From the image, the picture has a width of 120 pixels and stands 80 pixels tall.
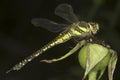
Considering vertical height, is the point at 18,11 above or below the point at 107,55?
below

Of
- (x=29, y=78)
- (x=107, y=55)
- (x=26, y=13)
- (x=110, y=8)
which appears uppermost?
(x=107, y=55)

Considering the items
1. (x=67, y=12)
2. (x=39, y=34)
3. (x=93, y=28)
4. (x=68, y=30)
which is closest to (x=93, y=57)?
(x=93, y=28)

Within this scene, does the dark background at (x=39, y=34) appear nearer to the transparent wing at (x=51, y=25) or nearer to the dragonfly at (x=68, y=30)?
the transparent wing at (x=51, y=25)

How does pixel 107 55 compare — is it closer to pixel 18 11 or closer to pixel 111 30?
pixel 111 30

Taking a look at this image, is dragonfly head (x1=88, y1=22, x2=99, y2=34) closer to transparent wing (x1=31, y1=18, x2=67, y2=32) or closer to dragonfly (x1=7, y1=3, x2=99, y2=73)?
dragonfly (x1=7, y1=3, x2=99, y2=73)

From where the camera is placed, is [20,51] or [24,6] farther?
[24,6]

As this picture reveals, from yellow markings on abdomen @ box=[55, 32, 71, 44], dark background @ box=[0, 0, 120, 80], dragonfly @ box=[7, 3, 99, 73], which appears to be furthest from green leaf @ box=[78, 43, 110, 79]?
dark background @ box=[0, 0, 120, 80]

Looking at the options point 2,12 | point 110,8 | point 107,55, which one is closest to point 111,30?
point 110,8

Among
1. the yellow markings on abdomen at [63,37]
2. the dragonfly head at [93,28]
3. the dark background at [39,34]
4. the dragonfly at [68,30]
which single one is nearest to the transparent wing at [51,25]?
the dragonfly at [68,30]
